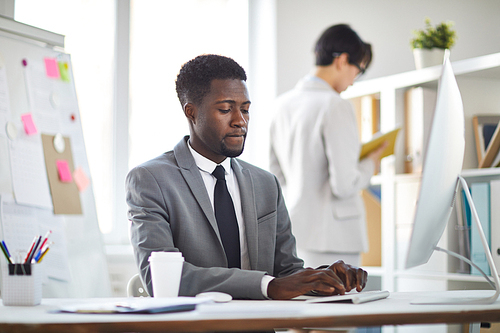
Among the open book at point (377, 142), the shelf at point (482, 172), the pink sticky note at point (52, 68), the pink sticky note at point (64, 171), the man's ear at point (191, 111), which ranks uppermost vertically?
the pink sticky note at point (52, 68)

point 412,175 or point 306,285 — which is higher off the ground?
point 412,175

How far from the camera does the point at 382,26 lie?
351 cm

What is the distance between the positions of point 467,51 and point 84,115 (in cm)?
248

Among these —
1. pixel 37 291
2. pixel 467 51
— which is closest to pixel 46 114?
pixel 37 291

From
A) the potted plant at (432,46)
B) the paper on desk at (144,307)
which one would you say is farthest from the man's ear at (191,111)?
the potted plant at (432,46)

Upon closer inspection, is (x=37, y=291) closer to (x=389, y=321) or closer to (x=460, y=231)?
(x=389, y=321)

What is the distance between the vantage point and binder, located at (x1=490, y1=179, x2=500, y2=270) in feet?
7.44

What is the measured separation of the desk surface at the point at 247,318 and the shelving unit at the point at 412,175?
1.62 metres

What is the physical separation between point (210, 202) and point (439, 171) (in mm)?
603

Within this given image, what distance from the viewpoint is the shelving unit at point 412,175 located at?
2.46m

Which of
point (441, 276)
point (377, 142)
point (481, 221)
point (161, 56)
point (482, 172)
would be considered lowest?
point (441, 276)

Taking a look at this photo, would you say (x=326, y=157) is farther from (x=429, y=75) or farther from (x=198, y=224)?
(x=198, y=224)

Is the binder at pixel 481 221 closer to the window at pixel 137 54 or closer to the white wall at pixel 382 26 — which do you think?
the white wall at pixel 382 26

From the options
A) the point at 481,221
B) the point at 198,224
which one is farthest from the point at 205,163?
A: the point at 481,221
